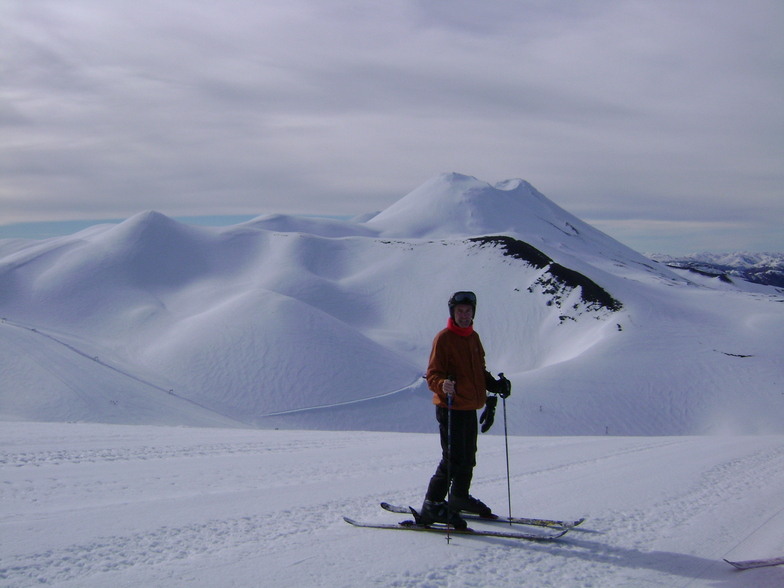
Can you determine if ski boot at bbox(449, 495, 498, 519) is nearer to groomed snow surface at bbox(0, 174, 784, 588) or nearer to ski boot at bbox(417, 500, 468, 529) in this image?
ski boot at bbox(417, 500, 468, 529)

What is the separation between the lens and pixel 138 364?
122ft

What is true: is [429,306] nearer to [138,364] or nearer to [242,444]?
[138,364]

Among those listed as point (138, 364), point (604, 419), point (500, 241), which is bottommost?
point (604, 419)

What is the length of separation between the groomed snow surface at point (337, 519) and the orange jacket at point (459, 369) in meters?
1.16

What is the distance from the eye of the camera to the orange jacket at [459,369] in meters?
5.08

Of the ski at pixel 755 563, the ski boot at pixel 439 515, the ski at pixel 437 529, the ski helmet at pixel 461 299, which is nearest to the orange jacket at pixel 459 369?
the ski helmet at pixel 461 299

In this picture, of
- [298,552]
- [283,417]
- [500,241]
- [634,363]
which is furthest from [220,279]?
[298,552]

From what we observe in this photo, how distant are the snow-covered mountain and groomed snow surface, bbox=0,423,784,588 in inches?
610

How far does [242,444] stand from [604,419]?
25.0 m

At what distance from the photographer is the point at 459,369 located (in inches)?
202

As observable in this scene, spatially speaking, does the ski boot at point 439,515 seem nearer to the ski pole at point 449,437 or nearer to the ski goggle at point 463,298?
the ski pole at point 449,437

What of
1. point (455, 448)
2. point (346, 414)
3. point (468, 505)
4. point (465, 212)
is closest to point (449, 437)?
point (455, 448)

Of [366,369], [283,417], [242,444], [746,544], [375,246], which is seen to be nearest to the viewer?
[746,544]

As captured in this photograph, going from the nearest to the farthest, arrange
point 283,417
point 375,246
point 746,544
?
point 746,544 < point 283,417 < point 375,246
